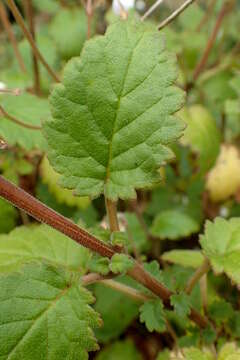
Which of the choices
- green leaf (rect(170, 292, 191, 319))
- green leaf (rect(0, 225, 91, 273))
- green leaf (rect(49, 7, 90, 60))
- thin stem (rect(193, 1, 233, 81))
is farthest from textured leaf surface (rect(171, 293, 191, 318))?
green leaf (rect(49, 7, 90, 60))

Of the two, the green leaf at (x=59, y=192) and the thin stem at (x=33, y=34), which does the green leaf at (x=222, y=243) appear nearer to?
the green leaf at (x=59, y=192)

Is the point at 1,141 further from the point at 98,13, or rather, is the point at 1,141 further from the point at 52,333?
the point at 98,13

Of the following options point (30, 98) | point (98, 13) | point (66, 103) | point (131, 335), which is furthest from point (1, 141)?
point (98, 13)

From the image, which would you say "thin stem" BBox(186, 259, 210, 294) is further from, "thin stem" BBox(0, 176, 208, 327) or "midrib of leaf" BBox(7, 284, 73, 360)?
"midrib of leaf" BBox(7, 284, 73, 360)

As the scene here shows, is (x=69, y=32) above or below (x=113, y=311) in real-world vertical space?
above

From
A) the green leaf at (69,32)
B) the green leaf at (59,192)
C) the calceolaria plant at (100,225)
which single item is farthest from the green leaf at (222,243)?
the green leaf at (69,32)

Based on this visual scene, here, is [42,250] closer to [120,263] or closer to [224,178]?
[120,263]

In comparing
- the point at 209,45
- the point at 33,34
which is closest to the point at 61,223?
the point at 33,34
